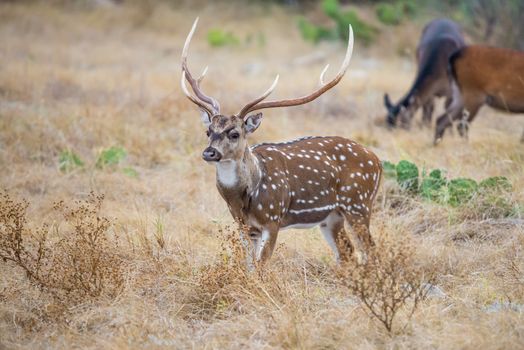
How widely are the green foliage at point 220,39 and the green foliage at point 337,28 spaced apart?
142 cm

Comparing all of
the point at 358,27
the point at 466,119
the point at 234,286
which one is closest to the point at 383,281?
the point at 234,286

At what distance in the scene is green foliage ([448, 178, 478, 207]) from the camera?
23.5 ft

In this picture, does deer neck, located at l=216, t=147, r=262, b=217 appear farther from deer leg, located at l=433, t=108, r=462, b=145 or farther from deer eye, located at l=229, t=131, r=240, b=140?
deer leg, located at l=433, t=108, r=462, b=145

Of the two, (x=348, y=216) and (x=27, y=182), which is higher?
(x=348, y=216)

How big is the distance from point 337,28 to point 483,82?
744cm

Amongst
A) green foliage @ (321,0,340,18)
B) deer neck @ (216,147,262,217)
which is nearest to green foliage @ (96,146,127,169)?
deer neck @ (216,147,262,217)

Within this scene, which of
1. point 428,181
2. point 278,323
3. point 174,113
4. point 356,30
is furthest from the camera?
point 356,30

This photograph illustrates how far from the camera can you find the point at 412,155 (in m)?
8.71

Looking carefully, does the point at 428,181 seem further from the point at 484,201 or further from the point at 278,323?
the point at 278,323

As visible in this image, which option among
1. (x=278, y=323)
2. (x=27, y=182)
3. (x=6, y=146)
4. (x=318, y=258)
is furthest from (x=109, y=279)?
(x=6, y=146)

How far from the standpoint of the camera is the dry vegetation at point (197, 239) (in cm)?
487

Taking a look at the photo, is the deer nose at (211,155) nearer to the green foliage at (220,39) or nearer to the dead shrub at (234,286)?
the dead shrub at (234,286)

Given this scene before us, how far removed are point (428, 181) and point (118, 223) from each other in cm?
271

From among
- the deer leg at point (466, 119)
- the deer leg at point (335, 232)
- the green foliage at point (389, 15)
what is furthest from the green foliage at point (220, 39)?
the deer leg at point (335, 232)
